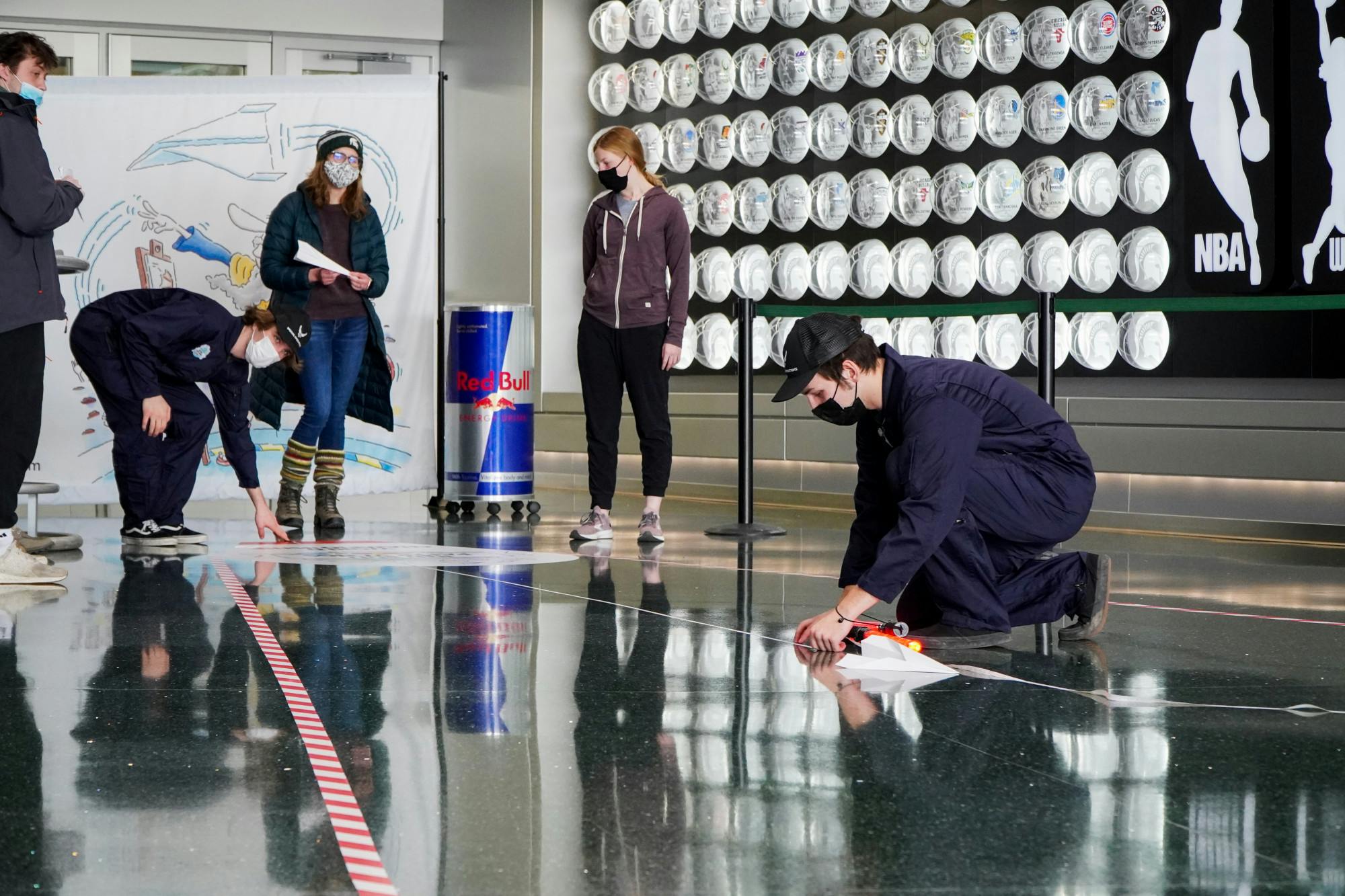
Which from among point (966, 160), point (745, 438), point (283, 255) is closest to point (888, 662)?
point (745, 438)

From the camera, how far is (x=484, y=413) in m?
5.86

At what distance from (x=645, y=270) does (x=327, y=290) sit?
1158mm

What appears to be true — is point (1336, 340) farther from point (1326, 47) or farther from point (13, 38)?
point (13, 38)

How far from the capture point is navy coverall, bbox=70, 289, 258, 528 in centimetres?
418

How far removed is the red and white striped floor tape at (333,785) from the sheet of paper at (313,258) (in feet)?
8.14

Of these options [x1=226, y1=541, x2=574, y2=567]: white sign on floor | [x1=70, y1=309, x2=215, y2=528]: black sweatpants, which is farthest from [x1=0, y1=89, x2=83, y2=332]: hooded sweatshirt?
[x1=226, y1=541, x2=574, y2=567]: white sign on floor

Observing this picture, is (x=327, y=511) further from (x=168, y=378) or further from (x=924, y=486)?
(x=924, y=486)

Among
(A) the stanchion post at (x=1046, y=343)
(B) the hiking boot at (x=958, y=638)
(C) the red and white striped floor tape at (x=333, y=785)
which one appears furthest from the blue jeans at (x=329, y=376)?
(B) the hiking boot at (x=958, y=638)

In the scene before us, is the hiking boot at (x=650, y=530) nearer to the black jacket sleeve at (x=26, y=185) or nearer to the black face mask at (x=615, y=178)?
the black face mask at (x=615, y=178)

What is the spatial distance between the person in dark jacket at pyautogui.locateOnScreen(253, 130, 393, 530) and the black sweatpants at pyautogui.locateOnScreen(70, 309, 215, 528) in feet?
2.11

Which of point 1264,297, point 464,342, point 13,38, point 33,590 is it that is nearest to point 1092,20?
point 1264,297

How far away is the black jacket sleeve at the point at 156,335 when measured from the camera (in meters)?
4.17

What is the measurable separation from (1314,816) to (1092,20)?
4.29 m

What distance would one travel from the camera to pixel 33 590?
3.36 m
